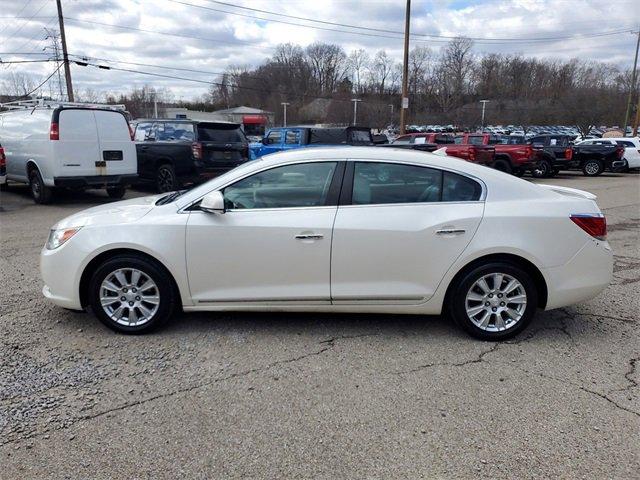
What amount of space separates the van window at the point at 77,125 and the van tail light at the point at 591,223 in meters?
9.49

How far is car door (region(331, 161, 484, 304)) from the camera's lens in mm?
3875

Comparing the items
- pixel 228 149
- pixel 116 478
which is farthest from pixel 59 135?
pixel 116 478

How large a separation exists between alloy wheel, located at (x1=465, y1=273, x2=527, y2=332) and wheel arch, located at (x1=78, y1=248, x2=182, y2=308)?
2364 millimetres

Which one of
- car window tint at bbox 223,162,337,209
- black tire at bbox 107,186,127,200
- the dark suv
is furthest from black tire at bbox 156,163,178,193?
car window tint at bbox 223,162,337,209

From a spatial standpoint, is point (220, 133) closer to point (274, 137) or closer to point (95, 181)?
point (274, 137)

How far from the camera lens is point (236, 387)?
3320 millimetres

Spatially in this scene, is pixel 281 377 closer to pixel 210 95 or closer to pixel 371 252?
pixel 371 252

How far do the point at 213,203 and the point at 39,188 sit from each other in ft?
28.9

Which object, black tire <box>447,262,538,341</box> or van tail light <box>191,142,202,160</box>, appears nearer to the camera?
black tire <box>447,262,538,341</box>

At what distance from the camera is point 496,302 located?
4.00 metres

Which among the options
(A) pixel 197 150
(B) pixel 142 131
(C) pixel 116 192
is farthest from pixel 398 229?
(B) pixel 142 131

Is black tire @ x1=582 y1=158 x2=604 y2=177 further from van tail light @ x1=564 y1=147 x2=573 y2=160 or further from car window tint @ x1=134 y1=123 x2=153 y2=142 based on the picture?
car window tint @ x1=134 y1=123 x2=153 y2=142

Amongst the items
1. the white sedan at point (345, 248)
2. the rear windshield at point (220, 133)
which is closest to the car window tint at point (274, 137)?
the rear windshield at point (220, 133)

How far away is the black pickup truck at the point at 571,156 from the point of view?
2095 cm
